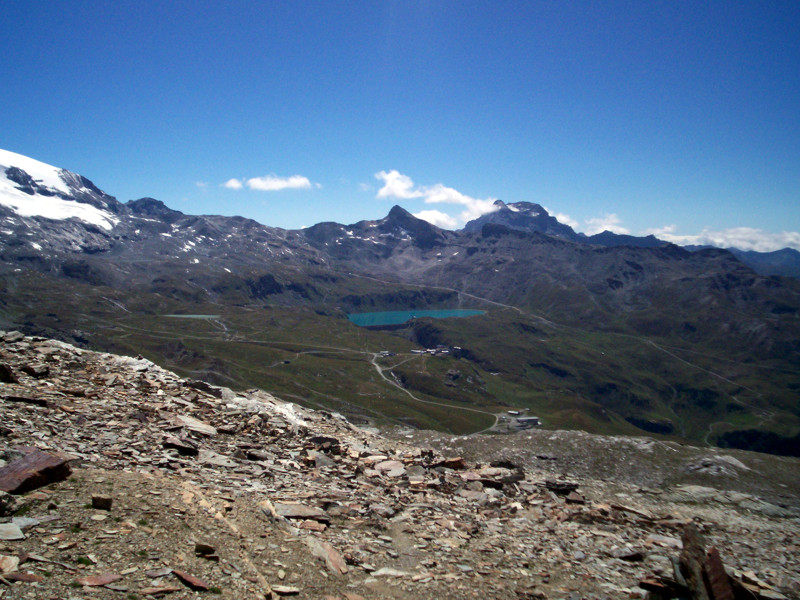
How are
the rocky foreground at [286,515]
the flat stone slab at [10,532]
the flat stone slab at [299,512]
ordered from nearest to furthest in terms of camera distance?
the flat stone slab at [10,532] < the rocky foreground at [286,515] < the flat stone slab at [299,512]

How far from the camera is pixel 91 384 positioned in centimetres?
2480

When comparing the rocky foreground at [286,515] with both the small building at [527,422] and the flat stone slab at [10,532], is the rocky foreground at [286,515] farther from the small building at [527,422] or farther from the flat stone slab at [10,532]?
the small building at [527,422]

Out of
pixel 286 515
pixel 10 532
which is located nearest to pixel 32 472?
pixel 10 532

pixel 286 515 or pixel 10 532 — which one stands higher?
pixel 10 532

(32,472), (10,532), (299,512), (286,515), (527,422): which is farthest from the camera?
(527,422)

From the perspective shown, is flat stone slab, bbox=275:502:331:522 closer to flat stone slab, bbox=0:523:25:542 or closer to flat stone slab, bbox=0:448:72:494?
flat stone slab, bbox=0:448:72:494

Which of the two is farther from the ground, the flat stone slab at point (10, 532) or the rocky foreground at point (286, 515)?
the flat stone slab at point (10, 532)


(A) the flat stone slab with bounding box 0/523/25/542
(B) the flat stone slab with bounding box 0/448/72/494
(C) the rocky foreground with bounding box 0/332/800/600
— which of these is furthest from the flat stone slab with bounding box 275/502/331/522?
(A) the flat stone slab with bounding box 0/523/25/542

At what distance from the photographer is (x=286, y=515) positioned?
16.1m

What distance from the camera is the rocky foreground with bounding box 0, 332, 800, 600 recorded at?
1146 centimetres

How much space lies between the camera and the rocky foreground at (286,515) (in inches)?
451

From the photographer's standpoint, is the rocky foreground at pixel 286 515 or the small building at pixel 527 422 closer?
the rocky foreground at pixel 286 515

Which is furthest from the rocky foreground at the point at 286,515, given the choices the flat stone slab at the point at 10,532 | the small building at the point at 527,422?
the small building at the point at 527,422

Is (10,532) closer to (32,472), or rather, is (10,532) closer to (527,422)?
(32,472)
